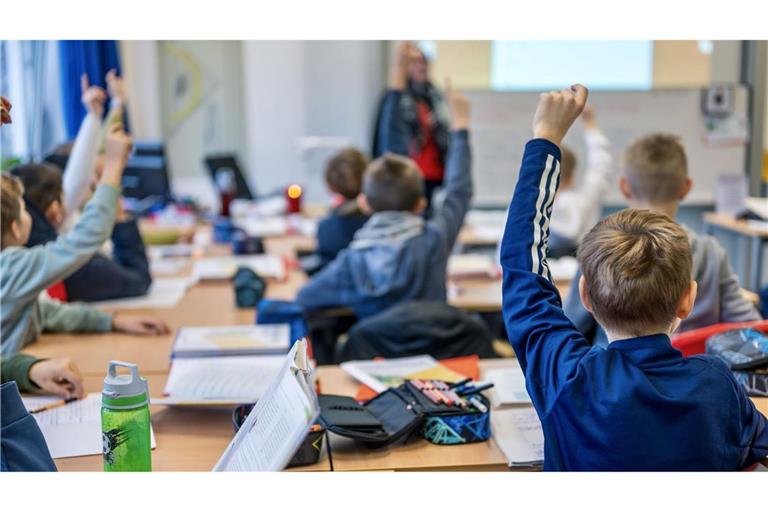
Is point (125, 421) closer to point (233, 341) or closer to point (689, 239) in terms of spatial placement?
point (233, 341)

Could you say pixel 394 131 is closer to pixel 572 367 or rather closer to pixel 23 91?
pixel 23 91

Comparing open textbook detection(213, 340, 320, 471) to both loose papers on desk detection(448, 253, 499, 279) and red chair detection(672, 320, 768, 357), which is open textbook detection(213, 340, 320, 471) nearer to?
red chair detection(672, 320, 768, 357)

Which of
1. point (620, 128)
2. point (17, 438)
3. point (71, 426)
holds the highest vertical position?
point (620, 128)

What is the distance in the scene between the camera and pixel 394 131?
454cm

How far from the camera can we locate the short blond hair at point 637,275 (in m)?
1.26

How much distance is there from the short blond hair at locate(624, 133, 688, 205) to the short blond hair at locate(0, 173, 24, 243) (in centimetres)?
152

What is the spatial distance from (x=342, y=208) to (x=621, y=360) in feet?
8.04

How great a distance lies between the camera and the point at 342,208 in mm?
3623

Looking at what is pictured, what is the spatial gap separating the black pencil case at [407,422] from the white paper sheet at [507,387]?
14cm

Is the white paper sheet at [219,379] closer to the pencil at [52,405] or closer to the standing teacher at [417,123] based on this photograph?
the pencil at [52,405]

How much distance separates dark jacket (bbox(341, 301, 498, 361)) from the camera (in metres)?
2.31

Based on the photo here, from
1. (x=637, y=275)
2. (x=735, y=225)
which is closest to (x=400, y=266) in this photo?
(x=637, y=275)
